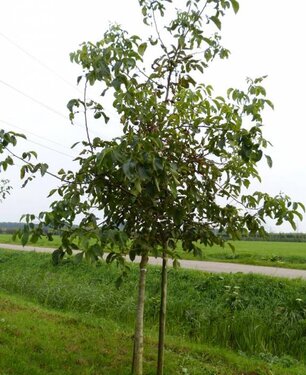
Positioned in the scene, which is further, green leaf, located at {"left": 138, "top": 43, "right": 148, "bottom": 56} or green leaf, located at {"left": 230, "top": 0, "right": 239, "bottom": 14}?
green leaf, located at {"left": 138, "top": 43, "right": 148, "bottom": 56}

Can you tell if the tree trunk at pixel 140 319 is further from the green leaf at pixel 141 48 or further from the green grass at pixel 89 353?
the green leaf at pixel 141 48

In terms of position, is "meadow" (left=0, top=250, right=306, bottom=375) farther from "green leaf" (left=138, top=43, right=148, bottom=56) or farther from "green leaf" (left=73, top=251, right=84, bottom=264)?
"green leaf" (left=138, top=43, right=148, bottom=56)

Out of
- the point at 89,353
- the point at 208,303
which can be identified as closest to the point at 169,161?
the point at 89,353

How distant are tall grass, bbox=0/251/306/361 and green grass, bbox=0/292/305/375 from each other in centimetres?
93

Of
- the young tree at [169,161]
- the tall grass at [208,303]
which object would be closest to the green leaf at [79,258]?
the young tree at [169,161]

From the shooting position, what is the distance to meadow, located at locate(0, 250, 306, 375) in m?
6.49

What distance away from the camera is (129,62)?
4180 mm

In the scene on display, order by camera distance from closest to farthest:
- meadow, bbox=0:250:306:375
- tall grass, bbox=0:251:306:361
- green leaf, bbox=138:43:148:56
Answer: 1. green leaf, bbox=138:43:148:56
2. meadow, bbox=0:250:306:375
3. tall grass, bbox=0:251:306:361

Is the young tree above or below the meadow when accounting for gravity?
above

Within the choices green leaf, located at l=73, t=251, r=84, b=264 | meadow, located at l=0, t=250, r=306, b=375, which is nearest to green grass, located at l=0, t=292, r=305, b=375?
meadow, located at l=0, t=250, r=306, b=375

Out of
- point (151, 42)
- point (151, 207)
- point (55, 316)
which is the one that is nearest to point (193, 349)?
point (55, 316)

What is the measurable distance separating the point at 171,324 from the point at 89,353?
3225 mm

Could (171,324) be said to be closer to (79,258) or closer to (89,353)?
(89,353)

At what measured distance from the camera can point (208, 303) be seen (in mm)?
10242
